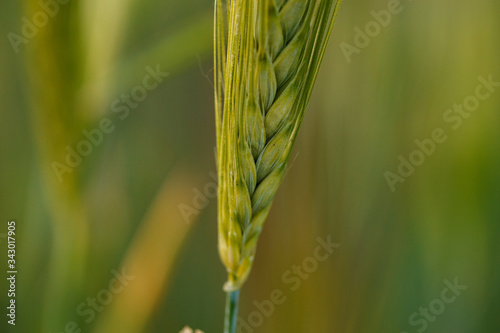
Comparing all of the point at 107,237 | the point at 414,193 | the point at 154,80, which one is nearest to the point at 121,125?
the point at 154,80

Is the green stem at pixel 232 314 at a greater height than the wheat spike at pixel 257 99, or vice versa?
the wheat spike at pixel 257 99

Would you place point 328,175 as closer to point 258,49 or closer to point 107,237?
point 107,237

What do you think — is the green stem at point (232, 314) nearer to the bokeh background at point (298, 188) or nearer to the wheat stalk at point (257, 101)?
the wheat stalk at point (257, 101)

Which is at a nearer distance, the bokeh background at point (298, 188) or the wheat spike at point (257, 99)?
the wheat spike at point (257, 99)

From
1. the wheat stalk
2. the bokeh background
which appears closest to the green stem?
the wheat stalk

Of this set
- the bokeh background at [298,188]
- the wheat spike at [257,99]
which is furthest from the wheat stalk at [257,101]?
the bokeh background at [298,188]

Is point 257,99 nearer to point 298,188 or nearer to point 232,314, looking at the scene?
point 232,314
